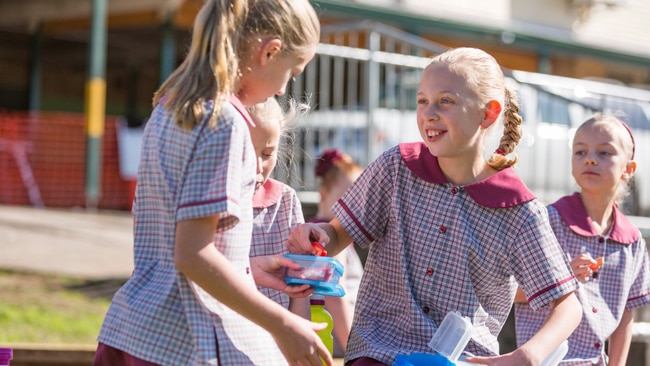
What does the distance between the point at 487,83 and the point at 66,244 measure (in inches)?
347

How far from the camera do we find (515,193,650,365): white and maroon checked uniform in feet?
13.1

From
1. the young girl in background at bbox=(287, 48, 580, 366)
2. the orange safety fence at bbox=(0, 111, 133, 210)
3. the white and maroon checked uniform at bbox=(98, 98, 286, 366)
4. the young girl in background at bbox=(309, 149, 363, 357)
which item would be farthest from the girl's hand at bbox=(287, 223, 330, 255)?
the orange safety fence at bbox=(0, 111, 133, 210)

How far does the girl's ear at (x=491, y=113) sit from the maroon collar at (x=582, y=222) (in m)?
0.99

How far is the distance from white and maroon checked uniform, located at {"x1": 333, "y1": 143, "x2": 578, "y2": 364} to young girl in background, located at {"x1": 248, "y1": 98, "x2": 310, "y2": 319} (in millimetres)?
223

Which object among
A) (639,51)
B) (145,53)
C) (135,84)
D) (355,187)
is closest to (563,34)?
(639,51)

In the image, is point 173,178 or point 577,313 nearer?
point 173,178

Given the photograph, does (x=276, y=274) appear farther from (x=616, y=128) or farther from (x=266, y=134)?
(x=616, y=128)

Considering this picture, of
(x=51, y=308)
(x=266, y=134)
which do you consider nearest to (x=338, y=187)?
(x=266, y=134)

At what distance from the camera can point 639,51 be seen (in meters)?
23.8

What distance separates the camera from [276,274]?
3.09 m

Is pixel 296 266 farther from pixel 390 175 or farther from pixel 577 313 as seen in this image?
pixel 577 313

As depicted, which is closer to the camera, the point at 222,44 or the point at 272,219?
the point at 222,44

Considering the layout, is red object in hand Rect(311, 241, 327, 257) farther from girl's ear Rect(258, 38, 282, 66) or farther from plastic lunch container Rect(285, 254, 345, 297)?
girl's ear Rect(258, 38, 282, 66)

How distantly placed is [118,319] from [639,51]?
22.7 m
